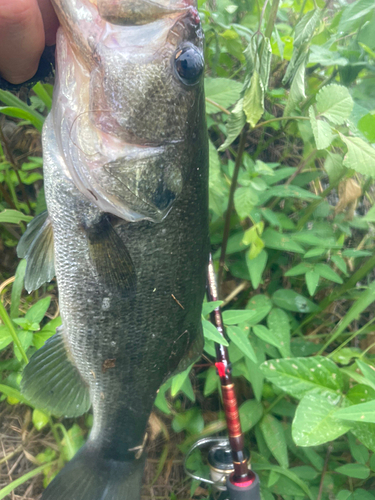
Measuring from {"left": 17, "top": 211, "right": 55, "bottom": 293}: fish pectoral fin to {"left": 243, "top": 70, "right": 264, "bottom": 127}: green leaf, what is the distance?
61 cm

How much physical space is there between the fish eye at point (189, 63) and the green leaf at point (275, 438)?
1310 mm

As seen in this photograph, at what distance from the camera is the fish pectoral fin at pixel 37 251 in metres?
0.86

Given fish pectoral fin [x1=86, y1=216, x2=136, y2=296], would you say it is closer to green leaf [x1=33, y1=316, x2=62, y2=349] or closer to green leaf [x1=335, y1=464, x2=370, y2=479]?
green leaf [x1=33, y1=316, x2=62, y2=349]

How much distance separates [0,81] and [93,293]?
0.61 m

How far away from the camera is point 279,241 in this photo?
4.19 ft

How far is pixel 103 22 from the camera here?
0.68 metres

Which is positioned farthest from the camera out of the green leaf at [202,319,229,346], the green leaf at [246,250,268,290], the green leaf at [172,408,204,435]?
the green leaf at [172,408,204,435]

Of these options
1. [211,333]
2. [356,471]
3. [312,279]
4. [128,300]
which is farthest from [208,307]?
[356,471]

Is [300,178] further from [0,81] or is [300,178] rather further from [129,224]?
[0,81]

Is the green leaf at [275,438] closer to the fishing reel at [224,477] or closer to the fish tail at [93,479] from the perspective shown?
the fishing reel at [224,477]

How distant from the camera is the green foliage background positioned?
0.97m

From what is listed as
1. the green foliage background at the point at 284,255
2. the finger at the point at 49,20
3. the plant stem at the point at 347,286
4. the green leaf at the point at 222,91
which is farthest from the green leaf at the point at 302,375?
the finger at the point at 49,20

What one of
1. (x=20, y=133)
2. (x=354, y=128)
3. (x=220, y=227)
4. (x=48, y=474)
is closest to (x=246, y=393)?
(x=220, y=227)

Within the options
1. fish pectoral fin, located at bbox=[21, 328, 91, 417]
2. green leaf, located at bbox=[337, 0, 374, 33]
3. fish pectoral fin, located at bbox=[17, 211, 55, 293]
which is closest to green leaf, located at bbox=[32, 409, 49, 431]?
fish pectoral fin, located at bbox=[21, 328, 91, 417]
